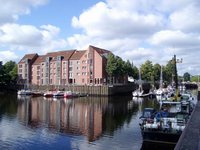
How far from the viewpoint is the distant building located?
407 ft

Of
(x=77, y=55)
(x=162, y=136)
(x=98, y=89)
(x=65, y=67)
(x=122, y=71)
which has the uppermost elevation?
(x=77, y=55)

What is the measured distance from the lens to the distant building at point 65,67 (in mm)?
123931

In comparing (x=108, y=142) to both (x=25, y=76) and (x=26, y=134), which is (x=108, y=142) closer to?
(x=26, y=134)

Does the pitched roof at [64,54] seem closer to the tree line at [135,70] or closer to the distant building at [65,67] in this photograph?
the distant building at [65,67]

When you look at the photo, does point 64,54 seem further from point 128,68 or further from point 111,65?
point 111,65

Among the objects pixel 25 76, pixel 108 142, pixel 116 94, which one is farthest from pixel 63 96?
pixel 108 142

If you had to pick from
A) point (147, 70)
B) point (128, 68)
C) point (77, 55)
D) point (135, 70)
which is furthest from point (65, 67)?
point (147, 70)

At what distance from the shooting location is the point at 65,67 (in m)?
136

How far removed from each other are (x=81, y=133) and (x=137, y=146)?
9295mm

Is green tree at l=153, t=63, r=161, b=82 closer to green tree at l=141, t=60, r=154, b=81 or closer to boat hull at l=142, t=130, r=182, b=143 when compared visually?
green tree at l=141, t=60, r=154, b=81

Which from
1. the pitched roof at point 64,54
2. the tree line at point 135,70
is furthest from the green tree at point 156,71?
the pitched roof at point 64,54

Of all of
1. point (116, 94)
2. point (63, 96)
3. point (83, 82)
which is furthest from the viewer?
point (83, 82)

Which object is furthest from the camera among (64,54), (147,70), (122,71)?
(147,70)

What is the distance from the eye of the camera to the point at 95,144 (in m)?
31.2
